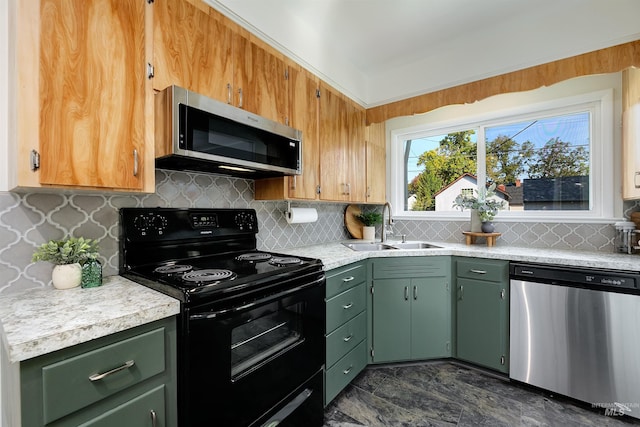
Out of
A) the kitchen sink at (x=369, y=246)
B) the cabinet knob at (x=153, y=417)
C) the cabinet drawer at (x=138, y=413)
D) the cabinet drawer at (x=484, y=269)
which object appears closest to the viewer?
the cabinet drawer at (x=138, y=413)

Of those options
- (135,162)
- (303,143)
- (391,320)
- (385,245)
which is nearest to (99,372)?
(135,162)

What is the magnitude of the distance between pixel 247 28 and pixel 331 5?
0.68 metres

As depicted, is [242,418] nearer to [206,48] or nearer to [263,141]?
[263,141]

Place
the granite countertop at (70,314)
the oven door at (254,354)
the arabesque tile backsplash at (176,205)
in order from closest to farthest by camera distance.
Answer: the granite countertop at (70,314), the oven door at (254,354), the arabesque tile backsplash at (176,205)

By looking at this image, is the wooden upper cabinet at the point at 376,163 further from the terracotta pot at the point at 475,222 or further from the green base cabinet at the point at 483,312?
the green base cabinet at the point at 483,312

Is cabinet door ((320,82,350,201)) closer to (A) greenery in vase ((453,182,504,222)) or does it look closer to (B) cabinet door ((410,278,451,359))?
(B) cabinet door ((410,278,451,359))

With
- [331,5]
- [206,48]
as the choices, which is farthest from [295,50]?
[206,48]

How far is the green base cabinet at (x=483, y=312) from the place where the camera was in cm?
203

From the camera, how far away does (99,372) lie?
82cm

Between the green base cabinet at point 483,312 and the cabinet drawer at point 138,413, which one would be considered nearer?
the cabinet drawer at point 138,413

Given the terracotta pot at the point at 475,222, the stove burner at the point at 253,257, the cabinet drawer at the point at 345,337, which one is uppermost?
the terracotta pot at the point at 475,222

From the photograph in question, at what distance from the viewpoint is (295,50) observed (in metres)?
2.03

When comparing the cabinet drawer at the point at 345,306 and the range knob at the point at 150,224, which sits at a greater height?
the range knob at the point at 150,224

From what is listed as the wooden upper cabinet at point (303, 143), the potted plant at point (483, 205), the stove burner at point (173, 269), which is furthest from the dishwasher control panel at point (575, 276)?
the stove burner at point (173, 269)
